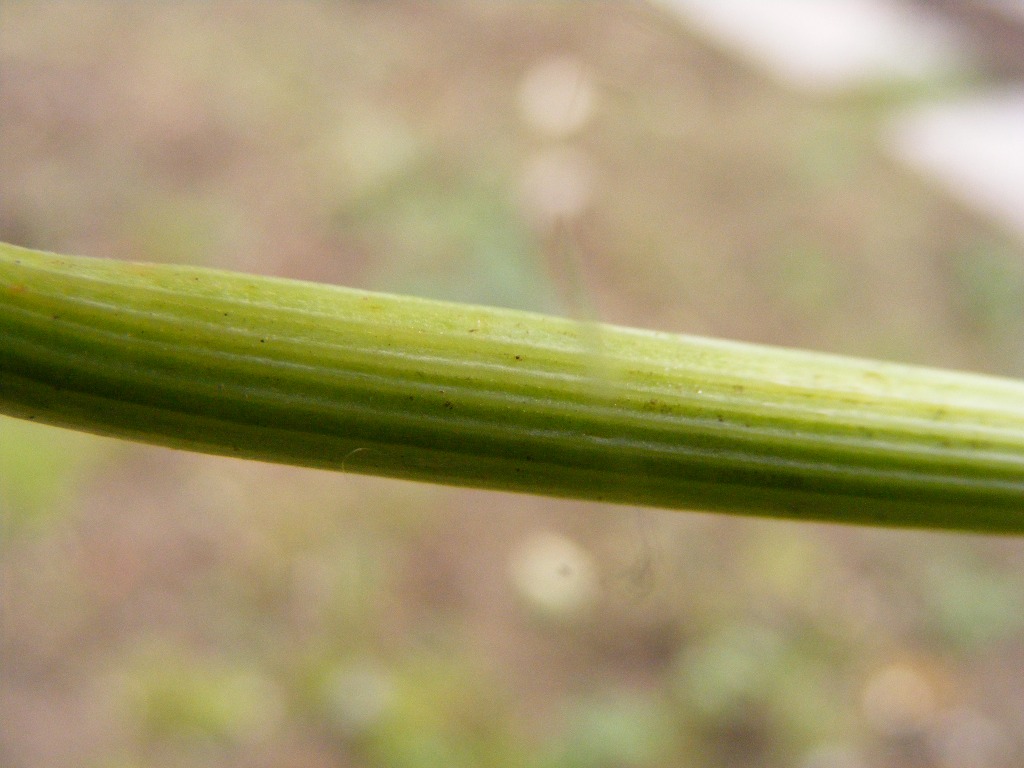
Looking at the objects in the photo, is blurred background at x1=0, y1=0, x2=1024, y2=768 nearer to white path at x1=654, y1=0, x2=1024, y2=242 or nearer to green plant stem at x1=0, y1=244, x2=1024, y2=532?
white path at x1=654, y1=0, x2=1024, y2=242

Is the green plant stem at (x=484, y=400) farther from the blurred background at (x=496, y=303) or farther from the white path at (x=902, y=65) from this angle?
the white path at (x=902, y=65)

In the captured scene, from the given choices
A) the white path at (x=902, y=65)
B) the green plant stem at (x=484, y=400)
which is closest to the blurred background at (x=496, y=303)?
the white path at (x=902, y=65)

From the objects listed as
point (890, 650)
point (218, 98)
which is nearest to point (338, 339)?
point (890, 650)

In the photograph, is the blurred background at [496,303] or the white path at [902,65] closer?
the blurred background at [496,303]

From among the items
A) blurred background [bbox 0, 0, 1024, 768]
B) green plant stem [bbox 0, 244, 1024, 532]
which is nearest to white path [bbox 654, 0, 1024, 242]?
blurred background [bbox 0, 0, 1024, 768]

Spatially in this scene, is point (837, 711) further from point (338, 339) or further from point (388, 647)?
point (338, 339)

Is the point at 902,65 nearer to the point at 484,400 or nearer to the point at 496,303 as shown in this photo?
the point at 496,303
